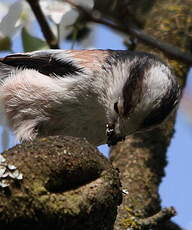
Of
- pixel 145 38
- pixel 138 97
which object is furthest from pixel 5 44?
pixel 145 38

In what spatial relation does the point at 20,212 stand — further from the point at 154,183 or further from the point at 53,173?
the point at 154,183

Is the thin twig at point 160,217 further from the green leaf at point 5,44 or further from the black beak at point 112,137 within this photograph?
the green leaf at point 5,44

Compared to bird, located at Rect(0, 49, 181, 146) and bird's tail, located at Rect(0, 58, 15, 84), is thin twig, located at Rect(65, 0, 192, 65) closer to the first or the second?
bird, located at Rect(0, 49, 181, 146)

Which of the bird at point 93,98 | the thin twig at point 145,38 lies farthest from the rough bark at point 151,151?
the thin twig at point 145,38

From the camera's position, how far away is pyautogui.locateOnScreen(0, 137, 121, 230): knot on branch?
2.70m

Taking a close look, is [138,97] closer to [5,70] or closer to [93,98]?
[93,98]

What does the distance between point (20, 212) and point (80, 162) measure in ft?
1.45

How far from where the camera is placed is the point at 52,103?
15.0ft

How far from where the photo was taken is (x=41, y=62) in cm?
503

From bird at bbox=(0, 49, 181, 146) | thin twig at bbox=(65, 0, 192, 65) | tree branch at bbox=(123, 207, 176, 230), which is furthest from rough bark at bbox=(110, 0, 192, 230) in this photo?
thin twig at bbox=(65, 0, 192, 65)

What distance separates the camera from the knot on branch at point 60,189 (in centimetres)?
270

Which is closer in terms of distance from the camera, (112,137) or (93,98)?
(112,137)

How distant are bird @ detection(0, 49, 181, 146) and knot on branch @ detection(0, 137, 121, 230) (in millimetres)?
1324

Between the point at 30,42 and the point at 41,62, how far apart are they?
28cm
